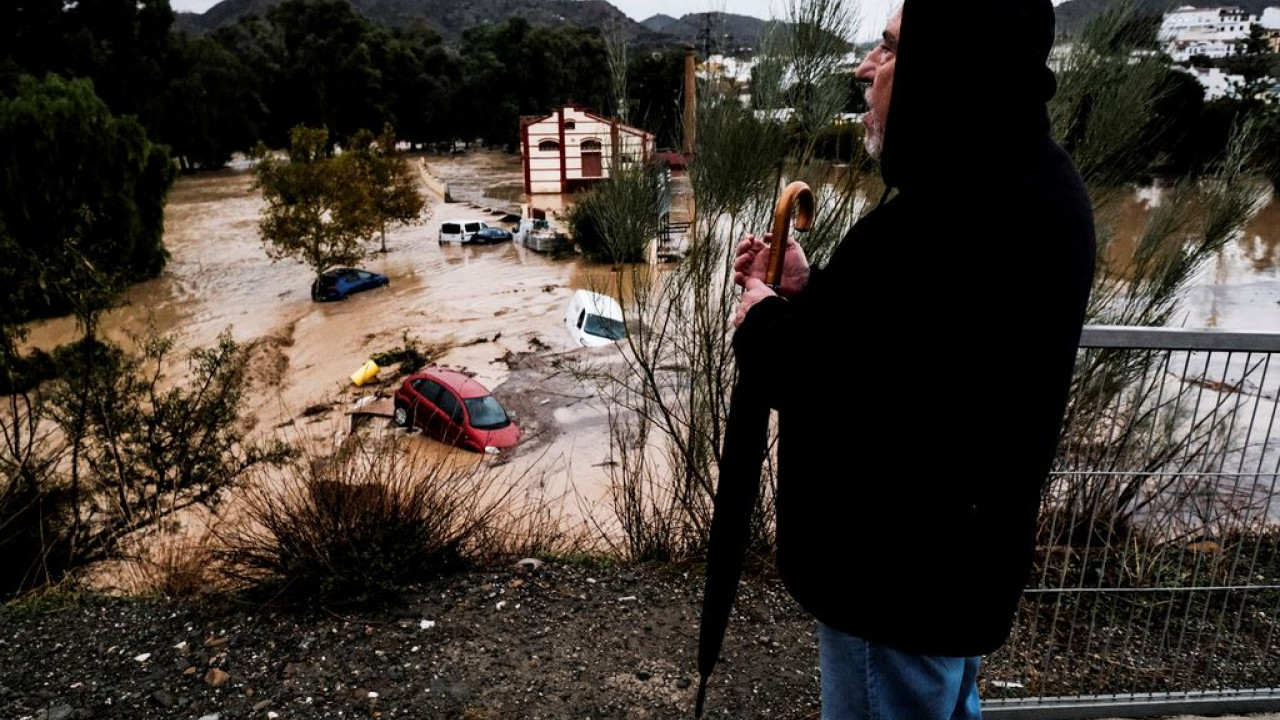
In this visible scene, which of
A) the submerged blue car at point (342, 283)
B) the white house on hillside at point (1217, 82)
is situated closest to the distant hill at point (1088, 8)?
the submerged blue car at point (342, 283)

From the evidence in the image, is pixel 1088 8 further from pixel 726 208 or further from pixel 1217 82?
pixel 1217 82

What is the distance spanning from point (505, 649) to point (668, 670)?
0.62m

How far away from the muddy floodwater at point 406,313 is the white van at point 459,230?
1.77 ft

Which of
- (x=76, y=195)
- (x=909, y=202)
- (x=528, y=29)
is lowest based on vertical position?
(x=76, y=195)

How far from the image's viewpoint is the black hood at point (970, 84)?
51.4 inches

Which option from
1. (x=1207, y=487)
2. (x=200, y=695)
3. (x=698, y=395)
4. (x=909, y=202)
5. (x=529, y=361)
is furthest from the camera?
(x=529, y=361)

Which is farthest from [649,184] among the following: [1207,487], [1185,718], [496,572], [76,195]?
[76,195]

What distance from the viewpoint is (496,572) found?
3.87 m

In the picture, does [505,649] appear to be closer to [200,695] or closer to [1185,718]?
[200,695]

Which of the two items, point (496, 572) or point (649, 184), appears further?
point (649, 184)

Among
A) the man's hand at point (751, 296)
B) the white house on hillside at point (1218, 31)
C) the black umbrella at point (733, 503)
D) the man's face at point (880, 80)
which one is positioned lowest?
the black umbrella at point (733, 503)

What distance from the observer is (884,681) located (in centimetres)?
149

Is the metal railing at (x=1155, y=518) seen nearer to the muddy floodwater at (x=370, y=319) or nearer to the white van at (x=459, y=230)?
the muddy floodwater at (x=370, y=319)

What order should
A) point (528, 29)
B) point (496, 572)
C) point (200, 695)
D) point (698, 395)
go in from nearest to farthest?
point (200, 695) < point (496, 572) < point (698, 395) < point (528, 29)
